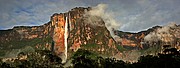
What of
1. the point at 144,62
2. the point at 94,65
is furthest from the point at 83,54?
the point at 144,62

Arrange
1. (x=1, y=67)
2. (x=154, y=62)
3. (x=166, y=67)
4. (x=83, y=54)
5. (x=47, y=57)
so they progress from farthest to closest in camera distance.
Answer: (x=47, y=57) < (x=1, y=67) < (x=83, y=54) < (x=154, y=62) < (x=166, y=67)

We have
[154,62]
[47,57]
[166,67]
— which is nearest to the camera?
[166,67]

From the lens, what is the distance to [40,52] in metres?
154

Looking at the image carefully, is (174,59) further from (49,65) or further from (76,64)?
(49,65)

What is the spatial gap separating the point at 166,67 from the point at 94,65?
2599 centimetres

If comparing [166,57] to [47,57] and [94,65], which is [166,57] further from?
[47,57]

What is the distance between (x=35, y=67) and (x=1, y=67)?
48.2 feet

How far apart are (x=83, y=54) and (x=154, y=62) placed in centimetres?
2556

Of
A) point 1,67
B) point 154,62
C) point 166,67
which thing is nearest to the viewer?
point 166,67

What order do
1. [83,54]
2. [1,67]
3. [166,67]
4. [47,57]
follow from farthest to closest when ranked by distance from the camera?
[47,57] → [1,67] → [83,54] → [166,67]

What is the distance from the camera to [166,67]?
10394 centimetres

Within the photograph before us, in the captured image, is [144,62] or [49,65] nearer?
[144,62]

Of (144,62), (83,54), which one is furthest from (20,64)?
(144,62)

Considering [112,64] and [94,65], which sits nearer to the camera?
[94,65]
